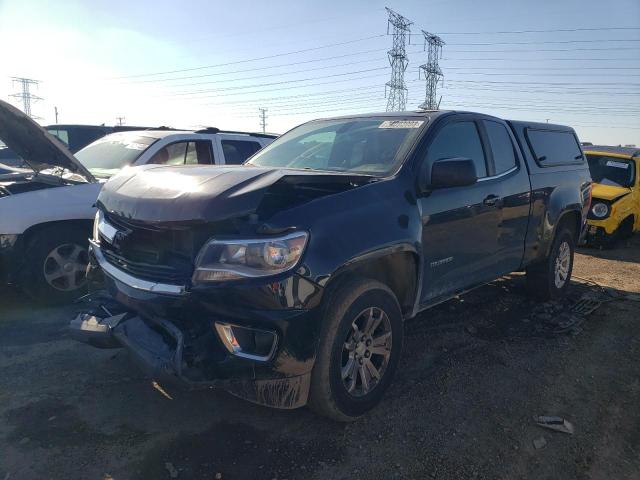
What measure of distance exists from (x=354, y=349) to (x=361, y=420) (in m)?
0.49

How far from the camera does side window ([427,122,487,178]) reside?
3.66 m

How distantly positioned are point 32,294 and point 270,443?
3.17 m

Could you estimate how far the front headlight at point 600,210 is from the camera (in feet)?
29.4

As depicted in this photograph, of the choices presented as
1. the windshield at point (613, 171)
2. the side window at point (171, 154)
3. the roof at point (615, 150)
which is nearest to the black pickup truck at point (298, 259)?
the side window at point (171, 154)

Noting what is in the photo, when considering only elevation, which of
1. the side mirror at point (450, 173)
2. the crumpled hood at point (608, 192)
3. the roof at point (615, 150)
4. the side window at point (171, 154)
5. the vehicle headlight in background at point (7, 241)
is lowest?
the vehicle headlight in background at point (7, 241)

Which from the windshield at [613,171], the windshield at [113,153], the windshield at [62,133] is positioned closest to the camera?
the windshield at [113,153]

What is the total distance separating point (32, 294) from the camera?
464 cm

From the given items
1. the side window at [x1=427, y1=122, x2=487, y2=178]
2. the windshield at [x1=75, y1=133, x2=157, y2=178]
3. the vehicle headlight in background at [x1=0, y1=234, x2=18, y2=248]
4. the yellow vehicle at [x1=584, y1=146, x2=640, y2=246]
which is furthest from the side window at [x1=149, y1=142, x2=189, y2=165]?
the yellow vehicle at [x1=584, y1=146, x2=640, y2=246]

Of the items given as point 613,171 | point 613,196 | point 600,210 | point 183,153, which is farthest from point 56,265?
point 613,171

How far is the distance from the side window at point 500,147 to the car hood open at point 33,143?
4023mm

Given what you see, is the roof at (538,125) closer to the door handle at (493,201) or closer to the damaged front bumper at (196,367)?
the door handle at (493,201)

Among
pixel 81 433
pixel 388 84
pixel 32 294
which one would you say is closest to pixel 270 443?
pixel 81 433

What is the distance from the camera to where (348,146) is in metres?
3.89

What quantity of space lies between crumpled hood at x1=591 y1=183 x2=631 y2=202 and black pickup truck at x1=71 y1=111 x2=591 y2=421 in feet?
20.4
